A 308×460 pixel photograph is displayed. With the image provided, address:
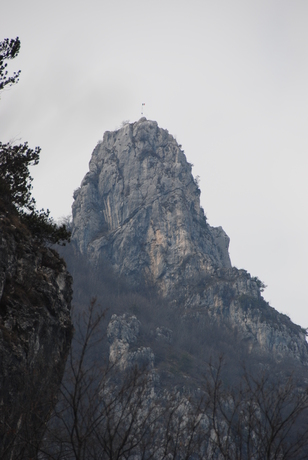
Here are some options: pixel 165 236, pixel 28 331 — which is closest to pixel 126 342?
pixel 165 236

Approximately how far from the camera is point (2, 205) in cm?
2112

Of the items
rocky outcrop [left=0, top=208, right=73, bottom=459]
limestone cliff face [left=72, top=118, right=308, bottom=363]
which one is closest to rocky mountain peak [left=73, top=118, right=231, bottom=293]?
limestone cliff face [left=72, top=118, right=308, bottom=363]

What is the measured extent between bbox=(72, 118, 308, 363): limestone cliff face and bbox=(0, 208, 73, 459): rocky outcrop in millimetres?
108571

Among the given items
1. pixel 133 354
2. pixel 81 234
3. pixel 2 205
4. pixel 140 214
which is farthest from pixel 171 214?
pixel 2 205

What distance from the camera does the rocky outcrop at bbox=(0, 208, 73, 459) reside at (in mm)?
13695

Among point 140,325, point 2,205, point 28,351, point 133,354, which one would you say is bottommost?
point 28,351

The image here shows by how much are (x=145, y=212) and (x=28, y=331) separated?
12234 cm

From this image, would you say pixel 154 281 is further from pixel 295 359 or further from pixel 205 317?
pixel 295 359

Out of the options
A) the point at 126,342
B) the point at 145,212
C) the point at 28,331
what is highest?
the point at 145,212

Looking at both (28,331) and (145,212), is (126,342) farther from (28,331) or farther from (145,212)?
(28,331)

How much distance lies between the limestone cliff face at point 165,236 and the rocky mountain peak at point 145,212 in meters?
0.31

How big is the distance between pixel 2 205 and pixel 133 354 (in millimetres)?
78090

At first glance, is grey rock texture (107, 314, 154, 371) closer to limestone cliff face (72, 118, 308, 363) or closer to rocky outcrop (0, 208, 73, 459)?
limestone cliff face (72, 118, 308, 363)

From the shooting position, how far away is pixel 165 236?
13612 cm
